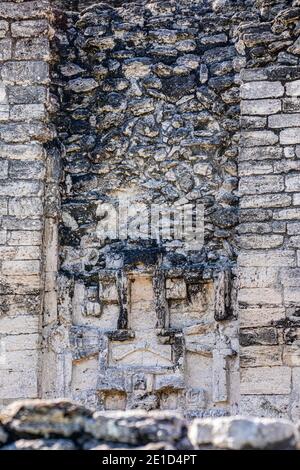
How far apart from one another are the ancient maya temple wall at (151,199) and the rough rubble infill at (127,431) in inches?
108

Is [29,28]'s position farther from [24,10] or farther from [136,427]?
[136,427]

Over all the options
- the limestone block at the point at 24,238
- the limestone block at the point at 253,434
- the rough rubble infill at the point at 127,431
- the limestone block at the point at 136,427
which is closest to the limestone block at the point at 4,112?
the limestone block at the point at 24,238

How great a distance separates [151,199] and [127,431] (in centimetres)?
364

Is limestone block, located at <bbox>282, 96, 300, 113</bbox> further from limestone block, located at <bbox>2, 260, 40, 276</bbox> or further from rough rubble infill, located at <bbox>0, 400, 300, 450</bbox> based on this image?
rough rubble infill, located at <bbox>0, 400, 300, 450</bbox>

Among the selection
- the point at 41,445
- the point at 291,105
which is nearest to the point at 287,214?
the point at 291,105

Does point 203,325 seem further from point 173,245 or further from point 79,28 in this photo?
point 79,28

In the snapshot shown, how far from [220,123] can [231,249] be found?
96 centimetres

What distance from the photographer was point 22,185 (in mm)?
6930

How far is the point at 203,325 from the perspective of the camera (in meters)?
6.63

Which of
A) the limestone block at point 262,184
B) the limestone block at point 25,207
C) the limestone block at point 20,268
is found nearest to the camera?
the limestone block at point 262,184

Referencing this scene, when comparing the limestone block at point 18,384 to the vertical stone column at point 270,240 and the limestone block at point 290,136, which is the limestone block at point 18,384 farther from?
the limestone block at point 290,136

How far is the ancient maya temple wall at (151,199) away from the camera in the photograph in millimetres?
6473

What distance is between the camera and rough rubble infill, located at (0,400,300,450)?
132 inches
